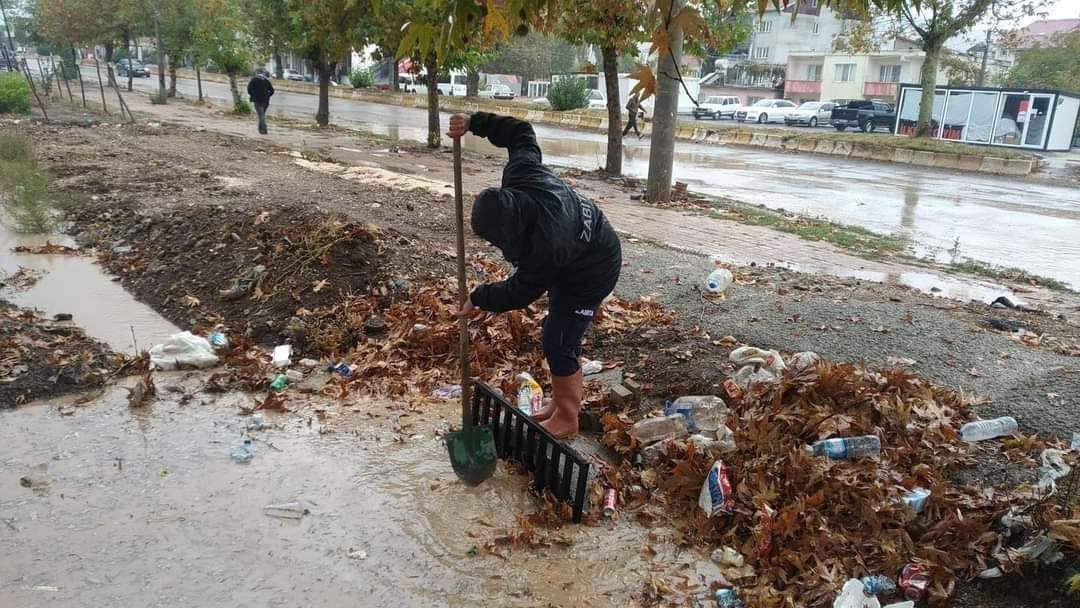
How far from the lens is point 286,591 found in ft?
9.30

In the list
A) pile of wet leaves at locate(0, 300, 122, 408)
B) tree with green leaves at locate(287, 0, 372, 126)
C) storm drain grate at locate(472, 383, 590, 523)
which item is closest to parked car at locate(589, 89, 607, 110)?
tree with green leaves at locate(287, 0, 372, 126)

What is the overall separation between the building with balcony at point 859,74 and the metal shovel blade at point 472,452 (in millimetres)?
51007

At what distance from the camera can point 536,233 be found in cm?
309

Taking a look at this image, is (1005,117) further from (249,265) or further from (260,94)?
(249,265)

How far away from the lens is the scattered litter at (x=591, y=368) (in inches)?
176

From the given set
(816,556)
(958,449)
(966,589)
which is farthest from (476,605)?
(958,449)

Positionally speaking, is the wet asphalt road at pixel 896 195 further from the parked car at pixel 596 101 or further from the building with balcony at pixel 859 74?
the building with balcony at pixel 859 74

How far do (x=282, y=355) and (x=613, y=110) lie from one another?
36.8 feet

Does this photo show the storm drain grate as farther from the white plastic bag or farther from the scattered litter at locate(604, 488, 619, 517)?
the white plastic bag

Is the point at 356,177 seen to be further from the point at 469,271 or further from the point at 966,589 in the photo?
the point at 966,589

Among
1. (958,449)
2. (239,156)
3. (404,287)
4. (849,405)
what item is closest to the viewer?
(958,449)

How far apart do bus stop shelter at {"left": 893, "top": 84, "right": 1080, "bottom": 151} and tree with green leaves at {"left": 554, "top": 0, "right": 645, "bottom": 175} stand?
17005 millimetres

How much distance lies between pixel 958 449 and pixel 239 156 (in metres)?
13.2

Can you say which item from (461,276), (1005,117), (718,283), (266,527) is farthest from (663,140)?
(1005,117)
